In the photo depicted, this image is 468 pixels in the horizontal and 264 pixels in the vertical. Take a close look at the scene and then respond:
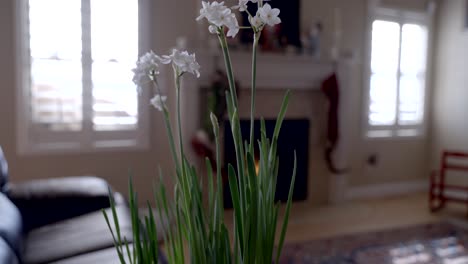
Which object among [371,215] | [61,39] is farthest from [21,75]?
[371,215]

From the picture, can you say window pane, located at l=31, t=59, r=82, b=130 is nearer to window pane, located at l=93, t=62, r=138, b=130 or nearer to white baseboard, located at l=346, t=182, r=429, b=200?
window pane, located at l=93, t=62, r=138, b=130

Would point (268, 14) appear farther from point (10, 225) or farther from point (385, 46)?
point (385, 46)

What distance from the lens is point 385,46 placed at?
4.52 meters

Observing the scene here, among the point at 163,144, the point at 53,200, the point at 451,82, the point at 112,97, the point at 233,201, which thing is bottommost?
the point at 53,200

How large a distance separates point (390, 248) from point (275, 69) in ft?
6.15

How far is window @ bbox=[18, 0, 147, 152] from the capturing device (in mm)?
3027

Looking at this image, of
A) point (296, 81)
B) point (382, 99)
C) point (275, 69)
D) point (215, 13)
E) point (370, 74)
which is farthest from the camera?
point (382, 99)

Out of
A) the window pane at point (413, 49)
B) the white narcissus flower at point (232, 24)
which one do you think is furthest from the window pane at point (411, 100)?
the white narcissus flower at point (232, 24)

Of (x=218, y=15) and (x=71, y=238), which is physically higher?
(x=218, y=15)

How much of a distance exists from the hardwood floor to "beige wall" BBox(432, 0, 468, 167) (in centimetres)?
84

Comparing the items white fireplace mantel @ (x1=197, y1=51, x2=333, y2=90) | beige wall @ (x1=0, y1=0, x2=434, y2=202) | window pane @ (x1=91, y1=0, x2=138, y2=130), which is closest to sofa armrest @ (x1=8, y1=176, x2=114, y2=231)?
beige wall @ (x1=0, y1=0, x2=434, y2=202)

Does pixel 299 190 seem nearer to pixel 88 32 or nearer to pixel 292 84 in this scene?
pixel 292 84

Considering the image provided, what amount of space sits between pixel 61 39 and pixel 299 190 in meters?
2.65

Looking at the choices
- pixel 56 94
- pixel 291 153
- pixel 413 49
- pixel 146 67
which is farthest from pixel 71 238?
pixel 413 49
